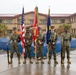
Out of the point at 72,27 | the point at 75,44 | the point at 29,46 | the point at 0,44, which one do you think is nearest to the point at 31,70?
the point at 29,46

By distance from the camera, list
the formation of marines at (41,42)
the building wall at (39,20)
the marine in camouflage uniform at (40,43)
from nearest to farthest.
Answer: the formation of marines at (41,42) < the marine in camouflage uniform at (40,43) < the building wall at (39,20)

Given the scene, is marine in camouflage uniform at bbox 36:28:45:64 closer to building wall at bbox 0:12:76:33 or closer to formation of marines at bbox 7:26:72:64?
formation of marines at bbox 7:26:72:64

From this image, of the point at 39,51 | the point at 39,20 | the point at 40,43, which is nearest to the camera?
the point at 40,43

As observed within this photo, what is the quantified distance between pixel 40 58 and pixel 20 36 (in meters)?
1.74

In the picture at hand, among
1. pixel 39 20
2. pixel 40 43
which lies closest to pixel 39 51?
pixel 40 43

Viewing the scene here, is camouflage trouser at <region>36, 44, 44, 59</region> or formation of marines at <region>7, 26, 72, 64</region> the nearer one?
formation of marines at <region>7, 26, 72, 64</region>

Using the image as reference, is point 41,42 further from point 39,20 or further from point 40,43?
point 39,20

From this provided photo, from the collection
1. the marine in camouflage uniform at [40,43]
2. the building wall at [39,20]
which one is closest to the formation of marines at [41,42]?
the marine in camouflage uniform at [40,43]

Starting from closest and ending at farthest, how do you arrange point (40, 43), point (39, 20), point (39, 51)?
point (40, 43) → point (39, 51) → point (39, 20)

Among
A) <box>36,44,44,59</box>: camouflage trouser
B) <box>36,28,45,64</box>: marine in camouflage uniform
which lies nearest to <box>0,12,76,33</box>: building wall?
<box>36,44,44,59</box>: camouflage trouser

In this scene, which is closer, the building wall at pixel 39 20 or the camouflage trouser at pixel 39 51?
the camouflage trouser at pixel 39 51

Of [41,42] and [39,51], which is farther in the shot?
[39,51]

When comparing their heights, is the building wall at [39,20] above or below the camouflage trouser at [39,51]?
above

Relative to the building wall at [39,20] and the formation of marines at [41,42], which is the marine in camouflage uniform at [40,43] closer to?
the formation of marines at [41,42]
